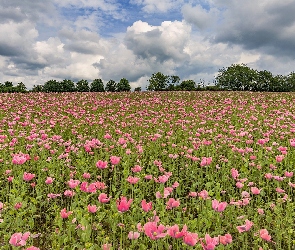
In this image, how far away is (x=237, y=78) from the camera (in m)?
104

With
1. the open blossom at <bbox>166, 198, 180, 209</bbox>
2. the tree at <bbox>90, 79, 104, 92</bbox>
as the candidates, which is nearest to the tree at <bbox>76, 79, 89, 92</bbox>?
the tree at <bbox>90, 79, 104, 92</bbox>

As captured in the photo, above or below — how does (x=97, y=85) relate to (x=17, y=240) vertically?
above

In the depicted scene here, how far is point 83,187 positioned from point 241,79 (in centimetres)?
10600

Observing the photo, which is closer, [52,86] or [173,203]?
[173,203]

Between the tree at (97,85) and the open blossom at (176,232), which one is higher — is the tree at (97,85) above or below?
above

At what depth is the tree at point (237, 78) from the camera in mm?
104000

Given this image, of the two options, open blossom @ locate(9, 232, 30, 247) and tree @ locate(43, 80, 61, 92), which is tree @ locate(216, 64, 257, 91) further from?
open blossom @ locate(9, 232, 30, 247)

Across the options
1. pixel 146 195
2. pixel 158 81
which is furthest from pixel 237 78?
pixel 146 195

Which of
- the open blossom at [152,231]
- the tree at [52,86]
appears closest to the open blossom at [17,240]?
the open blossom at [152,231]

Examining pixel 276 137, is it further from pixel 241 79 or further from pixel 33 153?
pixel 241 79

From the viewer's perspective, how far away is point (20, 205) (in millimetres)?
4484

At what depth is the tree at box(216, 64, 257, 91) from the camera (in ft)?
341

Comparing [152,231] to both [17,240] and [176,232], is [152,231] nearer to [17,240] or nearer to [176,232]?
[176,232]

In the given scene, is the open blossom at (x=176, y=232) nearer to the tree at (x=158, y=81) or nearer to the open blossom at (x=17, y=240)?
the open blossom at (x=17, y=240)
